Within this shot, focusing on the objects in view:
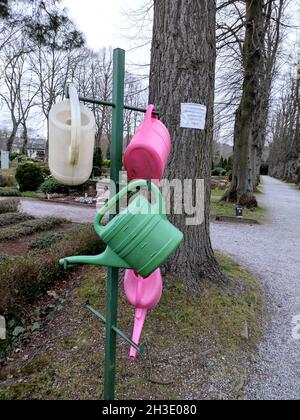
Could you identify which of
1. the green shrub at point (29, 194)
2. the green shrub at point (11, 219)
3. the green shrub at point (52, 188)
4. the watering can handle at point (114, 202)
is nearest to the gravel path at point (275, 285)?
the watering can handle at point (114, 202)

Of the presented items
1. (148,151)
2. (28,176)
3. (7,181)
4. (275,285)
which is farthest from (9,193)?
(148,151)

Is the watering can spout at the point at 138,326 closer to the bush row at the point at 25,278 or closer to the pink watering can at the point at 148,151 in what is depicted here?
the pink watering can at the point at 148,151

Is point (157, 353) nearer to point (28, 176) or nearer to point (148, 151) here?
point (148, 151)

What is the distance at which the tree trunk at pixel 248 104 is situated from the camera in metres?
8.97

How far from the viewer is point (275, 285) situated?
4.06m

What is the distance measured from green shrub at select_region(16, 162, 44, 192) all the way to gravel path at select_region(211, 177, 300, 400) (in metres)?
7.80

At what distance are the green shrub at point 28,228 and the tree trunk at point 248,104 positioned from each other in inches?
241

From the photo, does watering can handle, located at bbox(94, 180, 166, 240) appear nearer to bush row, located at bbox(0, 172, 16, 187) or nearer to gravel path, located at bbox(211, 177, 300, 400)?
gravel path, located at bbox(211, 177, 300, 400)

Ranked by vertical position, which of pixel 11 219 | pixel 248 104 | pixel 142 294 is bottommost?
pixel 11 219

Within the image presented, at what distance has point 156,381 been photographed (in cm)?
208

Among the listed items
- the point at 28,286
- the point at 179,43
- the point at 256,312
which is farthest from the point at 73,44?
the point at 256,312

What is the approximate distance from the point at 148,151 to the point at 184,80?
1506mm
